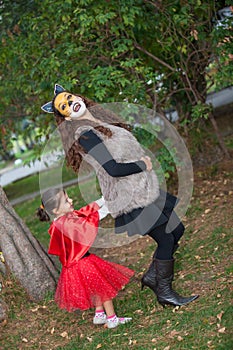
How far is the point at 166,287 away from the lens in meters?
5.16

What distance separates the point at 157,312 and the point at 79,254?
0.82 metres

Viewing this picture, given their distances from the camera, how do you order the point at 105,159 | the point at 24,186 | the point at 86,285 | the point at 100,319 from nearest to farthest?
the point at 105,159 < the point at 86,285 < the point at 100,319 < the point at 24,186

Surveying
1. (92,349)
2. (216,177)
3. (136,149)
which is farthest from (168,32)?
(92,349)

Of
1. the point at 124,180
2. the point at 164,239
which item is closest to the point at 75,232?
the point at 124,180

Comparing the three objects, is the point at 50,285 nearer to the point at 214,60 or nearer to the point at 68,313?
the point at 68,313

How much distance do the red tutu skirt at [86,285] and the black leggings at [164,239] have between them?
1.61ft

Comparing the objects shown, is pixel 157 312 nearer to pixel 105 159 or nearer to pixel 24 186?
pixel 105 159

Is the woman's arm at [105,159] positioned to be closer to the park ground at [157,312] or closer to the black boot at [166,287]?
the black boot at [166,287]

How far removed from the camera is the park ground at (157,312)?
15.3 ft

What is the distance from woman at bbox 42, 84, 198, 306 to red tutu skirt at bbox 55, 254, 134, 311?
1.27 ft

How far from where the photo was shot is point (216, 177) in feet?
29.1

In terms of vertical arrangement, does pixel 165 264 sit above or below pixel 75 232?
below

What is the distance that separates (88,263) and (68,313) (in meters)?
0.77

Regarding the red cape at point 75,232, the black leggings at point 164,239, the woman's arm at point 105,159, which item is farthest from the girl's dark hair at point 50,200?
the black leggings at point 164,239
